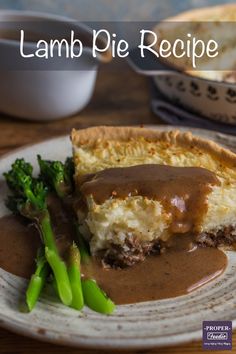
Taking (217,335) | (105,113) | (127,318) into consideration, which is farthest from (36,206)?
(105,113)

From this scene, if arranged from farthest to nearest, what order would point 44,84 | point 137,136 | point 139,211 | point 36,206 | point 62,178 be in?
point 44,84, point 137,136, point 62,178, point 36,206, point 139,211

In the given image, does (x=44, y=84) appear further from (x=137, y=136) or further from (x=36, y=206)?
(x=36, y=206)

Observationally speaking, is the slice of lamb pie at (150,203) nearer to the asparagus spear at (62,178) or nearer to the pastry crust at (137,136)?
the asparagus spear at (62,178)

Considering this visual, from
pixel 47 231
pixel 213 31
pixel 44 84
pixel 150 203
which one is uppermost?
pixel 213 31

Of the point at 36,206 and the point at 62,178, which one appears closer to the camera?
the point at 36,206

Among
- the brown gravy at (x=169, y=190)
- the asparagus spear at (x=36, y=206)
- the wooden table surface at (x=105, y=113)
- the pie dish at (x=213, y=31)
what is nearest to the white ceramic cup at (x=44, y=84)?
the wooden table surface at (x=105, y=113)

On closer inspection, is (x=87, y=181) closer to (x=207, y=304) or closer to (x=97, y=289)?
(x=97, y=289)

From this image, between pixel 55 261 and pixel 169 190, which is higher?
pixel 169 190

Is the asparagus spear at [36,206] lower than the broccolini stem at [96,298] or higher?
higher
